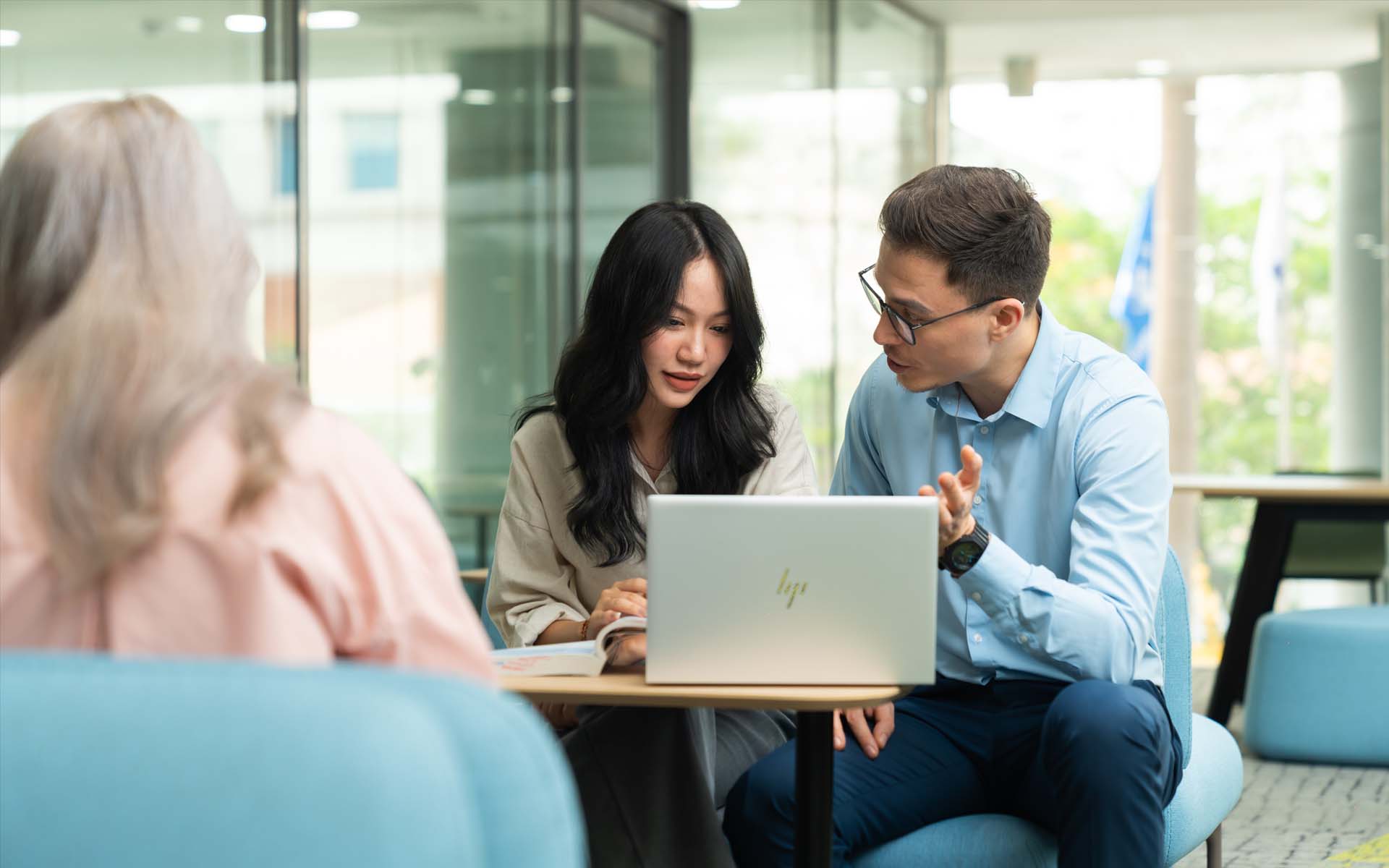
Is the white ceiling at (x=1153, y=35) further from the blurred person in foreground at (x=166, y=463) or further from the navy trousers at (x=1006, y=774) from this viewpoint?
the blurred person in foreground at (x=166, y=463)

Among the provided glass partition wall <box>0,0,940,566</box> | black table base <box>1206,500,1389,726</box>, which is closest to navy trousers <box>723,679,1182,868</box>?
glass partition wall <box>0,0,940,566</box>

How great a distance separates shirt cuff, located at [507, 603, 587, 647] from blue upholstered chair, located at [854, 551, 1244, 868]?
570mm

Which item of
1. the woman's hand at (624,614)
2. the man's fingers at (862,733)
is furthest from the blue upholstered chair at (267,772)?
the man's fingers at (862,733)

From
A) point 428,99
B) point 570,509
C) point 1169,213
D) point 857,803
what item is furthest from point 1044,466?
point 1169,213

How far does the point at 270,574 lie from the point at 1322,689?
4298 mm

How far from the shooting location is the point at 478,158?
17.3 ft

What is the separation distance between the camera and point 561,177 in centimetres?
581

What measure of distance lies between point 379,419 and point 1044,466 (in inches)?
109

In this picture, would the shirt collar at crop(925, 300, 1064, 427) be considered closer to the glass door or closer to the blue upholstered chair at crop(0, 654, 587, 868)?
the blue upholstered chair at crop(0, 654, 587, 868)

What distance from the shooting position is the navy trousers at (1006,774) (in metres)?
2.07

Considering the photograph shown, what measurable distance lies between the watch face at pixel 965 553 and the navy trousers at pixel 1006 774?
0.24 metres

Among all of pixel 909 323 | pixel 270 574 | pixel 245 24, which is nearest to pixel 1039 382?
pixel 909 323

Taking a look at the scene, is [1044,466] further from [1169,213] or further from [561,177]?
[1169,213]

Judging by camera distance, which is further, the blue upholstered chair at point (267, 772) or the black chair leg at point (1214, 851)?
the black chair leg at point (1214, 851)
